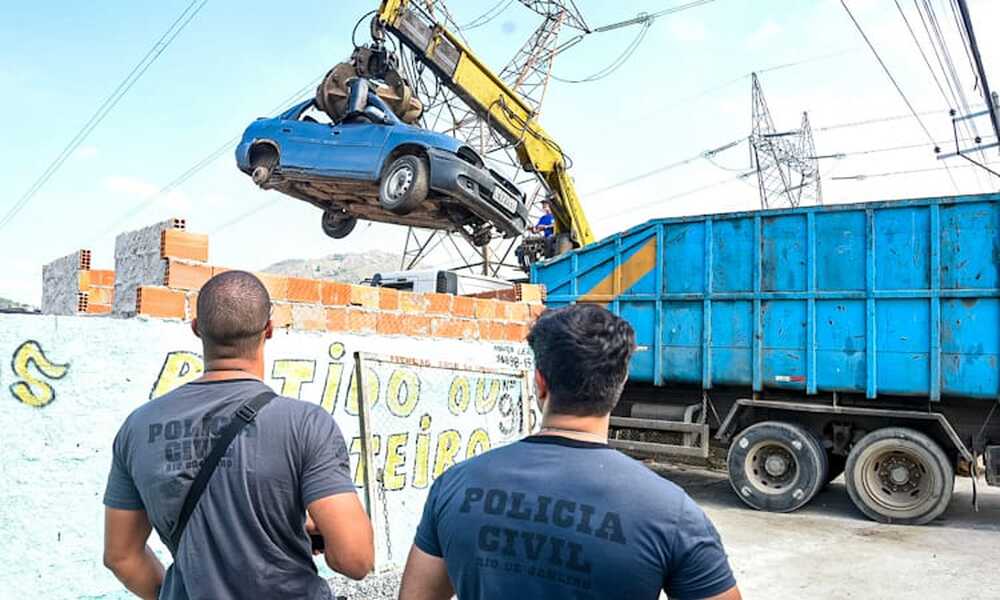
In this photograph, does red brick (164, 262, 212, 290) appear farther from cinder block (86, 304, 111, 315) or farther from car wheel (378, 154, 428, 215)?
car wheel (378, 154, 428, 215)

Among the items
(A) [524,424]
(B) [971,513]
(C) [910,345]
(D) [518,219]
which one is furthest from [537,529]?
(B) [971,513]

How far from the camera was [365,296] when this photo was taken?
15.2 ft

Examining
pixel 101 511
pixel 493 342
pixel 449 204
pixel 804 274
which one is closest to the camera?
pixel 101 511

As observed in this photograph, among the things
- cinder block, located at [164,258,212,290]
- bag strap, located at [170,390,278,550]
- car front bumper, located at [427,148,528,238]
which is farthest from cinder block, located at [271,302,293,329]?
car front bumper, located at [427,148,528,238]

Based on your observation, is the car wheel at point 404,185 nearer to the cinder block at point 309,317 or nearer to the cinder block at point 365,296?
the cinder block at point 365,296

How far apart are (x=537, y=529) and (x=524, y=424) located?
3627 mm

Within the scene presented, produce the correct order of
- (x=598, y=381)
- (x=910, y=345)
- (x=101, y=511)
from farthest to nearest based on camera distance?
1. (x=910, y=345)
2. (x=101, y=511)
3. (x=598, y=381)

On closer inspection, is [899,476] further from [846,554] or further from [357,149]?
[357,149]

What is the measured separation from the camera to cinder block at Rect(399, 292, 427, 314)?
4898mm

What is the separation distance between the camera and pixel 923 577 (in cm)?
586

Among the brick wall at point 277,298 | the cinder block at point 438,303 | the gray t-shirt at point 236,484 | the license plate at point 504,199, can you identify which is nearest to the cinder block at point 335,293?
the brick wall at point 277,298

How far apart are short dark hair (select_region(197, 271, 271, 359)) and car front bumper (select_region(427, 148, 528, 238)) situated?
6491 millimetres

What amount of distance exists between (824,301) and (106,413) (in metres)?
7.15

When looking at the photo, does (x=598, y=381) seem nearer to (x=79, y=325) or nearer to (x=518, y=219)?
(x=79, y=325)
